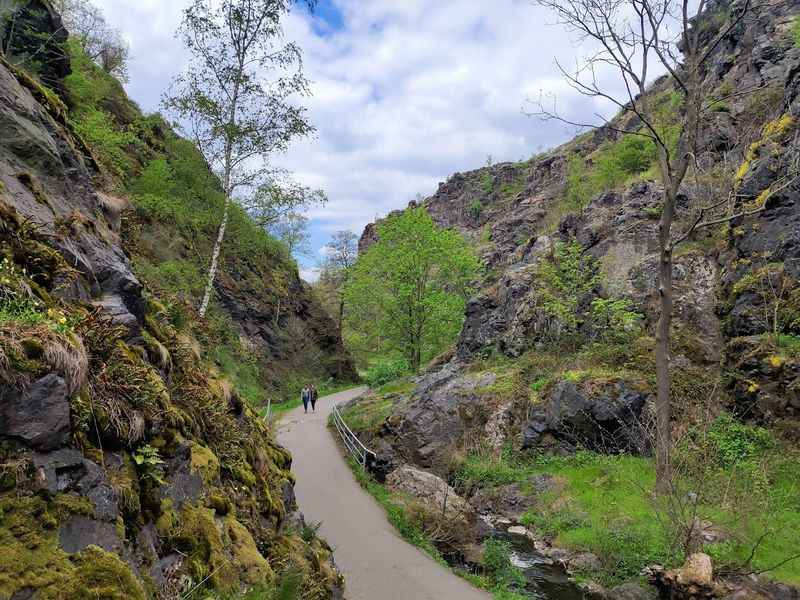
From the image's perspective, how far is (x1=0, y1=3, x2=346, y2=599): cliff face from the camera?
3084mm

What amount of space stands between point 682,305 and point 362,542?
42.1 ft

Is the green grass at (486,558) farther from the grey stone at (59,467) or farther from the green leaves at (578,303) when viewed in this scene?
the green leaves at (578,303)

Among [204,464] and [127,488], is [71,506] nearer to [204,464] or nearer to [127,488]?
[127,488]

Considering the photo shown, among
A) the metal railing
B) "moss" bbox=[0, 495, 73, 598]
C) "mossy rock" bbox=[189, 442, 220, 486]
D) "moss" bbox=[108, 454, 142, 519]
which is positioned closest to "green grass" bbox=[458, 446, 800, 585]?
the metal railing

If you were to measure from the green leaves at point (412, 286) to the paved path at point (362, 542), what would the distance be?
12.0m

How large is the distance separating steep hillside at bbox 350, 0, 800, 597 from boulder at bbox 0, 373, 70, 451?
9811 mm

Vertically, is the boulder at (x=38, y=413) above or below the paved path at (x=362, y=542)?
above

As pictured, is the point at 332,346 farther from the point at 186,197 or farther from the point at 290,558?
the point at 290,558

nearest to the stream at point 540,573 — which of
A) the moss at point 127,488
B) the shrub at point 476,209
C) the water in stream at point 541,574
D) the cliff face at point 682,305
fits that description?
the water in stream at point 541,574

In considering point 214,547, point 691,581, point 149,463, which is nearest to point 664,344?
point 691,581

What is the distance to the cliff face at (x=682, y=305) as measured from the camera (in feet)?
42.8

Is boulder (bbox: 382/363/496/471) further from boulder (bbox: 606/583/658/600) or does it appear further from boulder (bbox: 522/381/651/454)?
boulder (bbox: 606/583/658/600)

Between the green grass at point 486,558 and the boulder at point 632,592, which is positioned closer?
the boulder at point 632,592

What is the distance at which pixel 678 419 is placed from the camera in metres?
13.3
